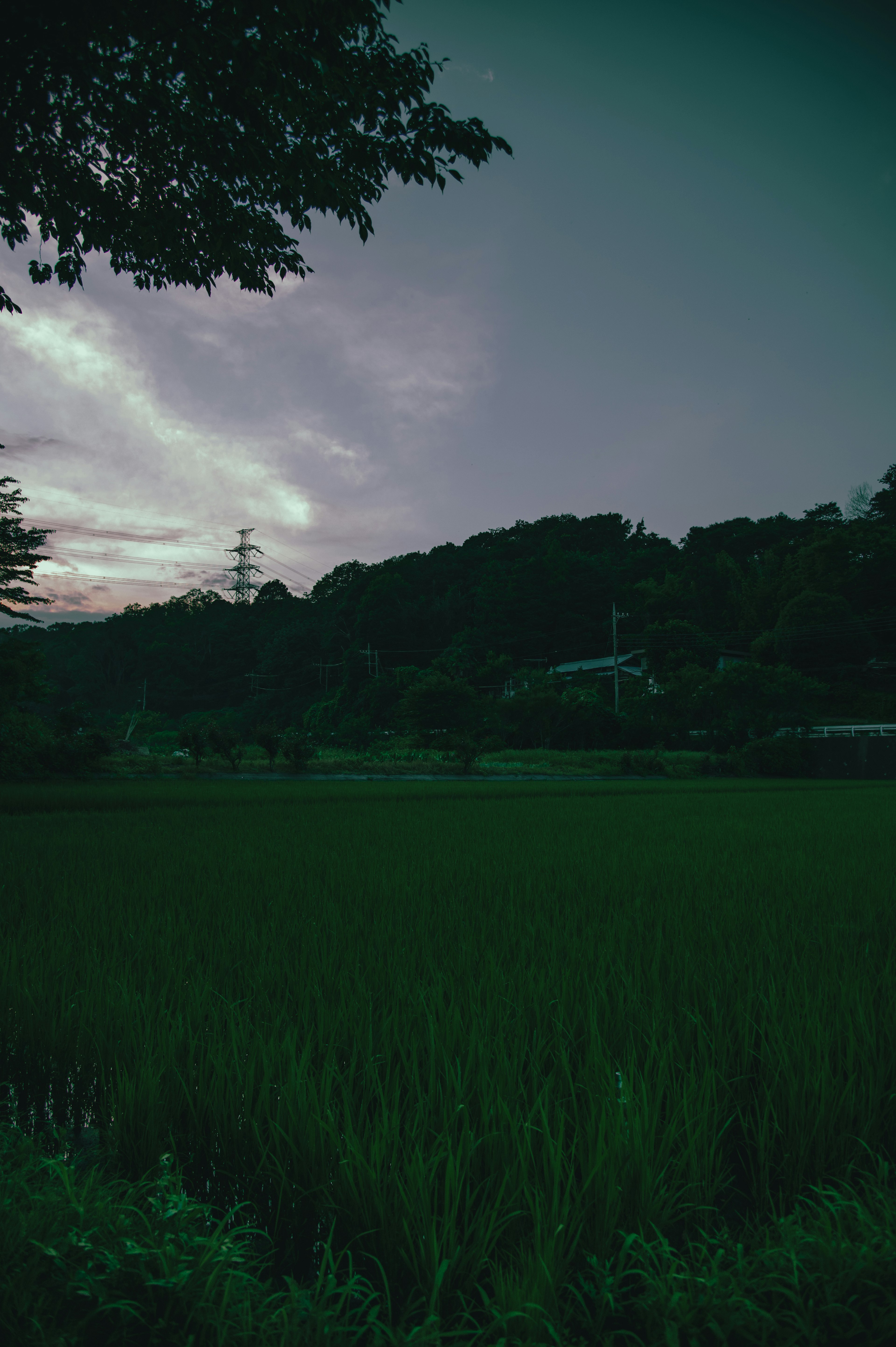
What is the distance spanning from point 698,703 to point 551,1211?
33.2m

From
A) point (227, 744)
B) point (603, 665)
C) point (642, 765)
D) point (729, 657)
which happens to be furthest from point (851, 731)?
point (227, 744)

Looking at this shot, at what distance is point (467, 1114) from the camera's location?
1.29 m

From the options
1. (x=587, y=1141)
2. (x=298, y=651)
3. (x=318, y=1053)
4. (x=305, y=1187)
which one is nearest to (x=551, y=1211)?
(x=587, y=1141)

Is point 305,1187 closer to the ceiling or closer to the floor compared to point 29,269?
closer to the floor

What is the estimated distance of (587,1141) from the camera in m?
1.20

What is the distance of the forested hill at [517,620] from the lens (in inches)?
1588

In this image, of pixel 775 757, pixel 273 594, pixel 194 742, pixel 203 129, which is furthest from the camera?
pixel 273 594

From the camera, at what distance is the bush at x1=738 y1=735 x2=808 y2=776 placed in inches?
1030

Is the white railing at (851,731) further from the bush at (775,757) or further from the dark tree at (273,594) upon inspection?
the dark tree at (273,594)

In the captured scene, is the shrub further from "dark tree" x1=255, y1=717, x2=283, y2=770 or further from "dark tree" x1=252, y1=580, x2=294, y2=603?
"dark tree" x1=252, y1=580, x2=294, y2=603

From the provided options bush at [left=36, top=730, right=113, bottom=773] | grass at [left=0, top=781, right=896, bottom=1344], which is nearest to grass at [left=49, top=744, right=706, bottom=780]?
bush at [left=36, top=730, right=113, bottom=773]

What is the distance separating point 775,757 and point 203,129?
2768 cm

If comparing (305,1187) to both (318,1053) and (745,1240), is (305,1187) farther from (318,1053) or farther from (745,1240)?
(745,1240)

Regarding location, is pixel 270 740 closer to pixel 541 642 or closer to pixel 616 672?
pixel 616 672
